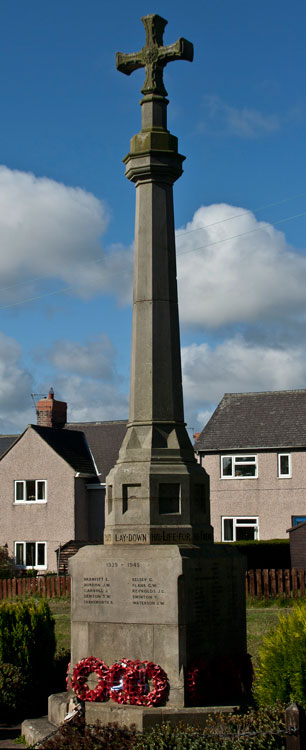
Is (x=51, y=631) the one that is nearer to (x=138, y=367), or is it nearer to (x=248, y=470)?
(x=138, y=367)

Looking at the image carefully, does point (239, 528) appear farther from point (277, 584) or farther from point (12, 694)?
point (12, 694)

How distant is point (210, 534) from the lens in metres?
9.96

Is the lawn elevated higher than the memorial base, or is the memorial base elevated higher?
A: the memorial base

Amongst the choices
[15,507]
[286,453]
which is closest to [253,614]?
[286,453]

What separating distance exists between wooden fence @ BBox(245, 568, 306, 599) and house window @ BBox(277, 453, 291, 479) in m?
11.0

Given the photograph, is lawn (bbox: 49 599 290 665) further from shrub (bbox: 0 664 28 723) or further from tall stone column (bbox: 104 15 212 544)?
tall stone column (bbox: 104 15 212 544)

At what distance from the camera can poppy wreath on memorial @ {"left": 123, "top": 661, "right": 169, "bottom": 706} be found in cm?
860

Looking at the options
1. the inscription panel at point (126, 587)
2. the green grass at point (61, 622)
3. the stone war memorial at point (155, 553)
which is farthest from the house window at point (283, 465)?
the inscription panel at point (126, 587)

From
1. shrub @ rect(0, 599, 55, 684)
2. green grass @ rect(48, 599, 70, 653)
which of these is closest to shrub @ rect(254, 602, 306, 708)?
shrub @ rect(0, 599, 55, 684)

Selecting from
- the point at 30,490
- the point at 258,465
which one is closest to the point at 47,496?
the point at 30,490

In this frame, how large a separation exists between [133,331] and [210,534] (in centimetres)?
262

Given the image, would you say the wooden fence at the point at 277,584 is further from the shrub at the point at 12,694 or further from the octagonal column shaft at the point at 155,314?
the octagonal column shaft at the point at 155,314

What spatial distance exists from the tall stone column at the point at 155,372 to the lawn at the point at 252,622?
4764mm

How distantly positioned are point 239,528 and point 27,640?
25590 mm
